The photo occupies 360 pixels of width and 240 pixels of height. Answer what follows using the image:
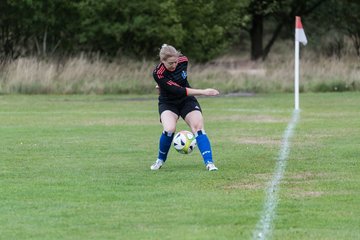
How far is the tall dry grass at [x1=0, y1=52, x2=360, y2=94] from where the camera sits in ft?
114

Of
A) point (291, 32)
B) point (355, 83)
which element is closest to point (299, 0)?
point (291, 32)

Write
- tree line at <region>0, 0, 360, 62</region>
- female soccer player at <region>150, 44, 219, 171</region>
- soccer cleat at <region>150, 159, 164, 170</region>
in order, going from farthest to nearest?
tree line at <region>0, 0, 360, 62</region> → soccer cleat at <region>150, 159, 164, 170</region> → female soccer player at <region>150, 44, 219, 171</region>

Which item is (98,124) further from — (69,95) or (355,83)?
(355,83)

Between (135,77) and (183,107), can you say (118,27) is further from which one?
(183,107)

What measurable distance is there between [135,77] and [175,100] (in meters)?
23.6

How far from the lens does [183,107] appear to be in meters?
13.4

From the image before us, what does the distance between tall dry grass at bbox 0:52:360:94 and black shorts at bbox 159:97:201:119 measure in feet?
69.5

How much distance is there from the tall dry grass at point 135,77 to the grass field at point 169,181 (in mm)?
10902

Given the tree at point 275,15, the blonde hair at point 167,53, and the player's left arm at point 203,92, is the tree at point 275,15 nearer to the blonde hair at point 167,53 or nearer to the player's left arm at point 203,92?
the player's left arm at point 203,92

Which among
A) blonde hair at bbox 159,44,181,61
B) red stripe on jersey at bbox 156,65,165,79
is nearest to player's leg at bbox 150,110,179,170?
red stripe on jersey at bbox 156,65,165,79

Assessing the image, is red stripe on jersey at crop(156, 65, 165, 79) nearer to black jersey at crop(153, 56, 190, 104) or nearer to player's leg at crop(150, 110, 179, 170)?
black jersey at crop(153, 56, 190, 104)

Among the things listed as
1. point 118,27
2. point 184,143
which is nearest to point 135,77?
point 118,27

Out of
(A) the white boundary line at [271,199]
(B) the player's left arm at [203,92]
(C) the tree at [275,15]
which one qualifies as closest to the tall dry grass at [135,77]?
(C) the tree at [275,15]

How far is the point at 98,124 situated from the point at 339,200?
1245 centimetres
